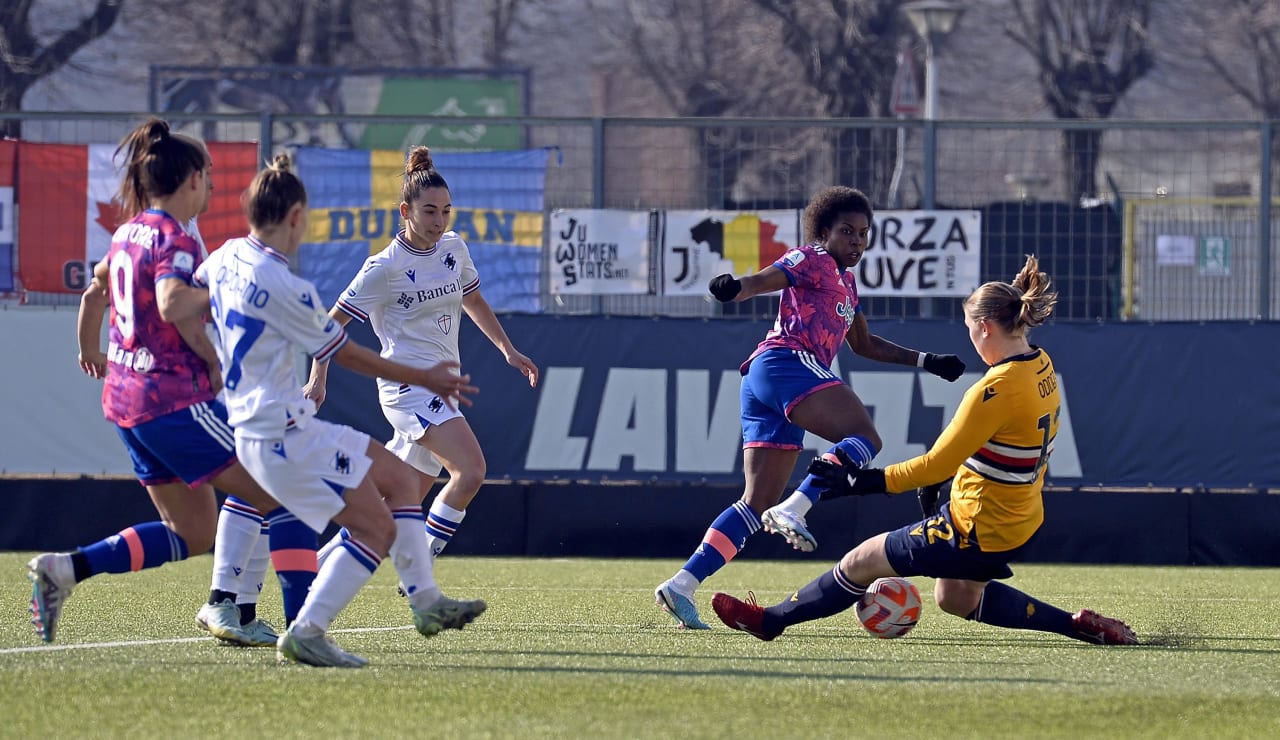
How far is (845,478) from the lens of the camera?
21.1 ft

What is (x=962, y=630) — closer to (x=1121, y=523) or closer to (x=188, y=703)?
(x=188, y=703)

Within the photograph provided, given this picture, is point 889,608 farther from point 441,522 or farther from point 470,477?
point 441,522

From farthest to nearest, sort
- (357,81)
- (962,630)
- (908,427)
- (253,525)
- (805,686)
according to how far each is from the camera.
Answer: (357,81) < (908,427) < (962,630) < (253,525) < (805,686)

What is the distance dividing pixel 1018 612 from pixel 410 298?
10.2 ft

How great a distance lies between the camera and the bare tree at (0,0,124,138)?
2209 cm

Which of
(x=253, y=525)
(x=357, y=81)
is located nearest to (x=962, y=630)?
(x=253, y=525)

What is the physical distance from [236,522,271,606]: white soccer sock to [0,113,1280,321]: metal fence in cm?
592

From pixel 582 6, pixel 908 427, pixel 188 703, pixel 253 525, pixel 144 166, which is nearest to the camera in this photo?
pixel 188 703

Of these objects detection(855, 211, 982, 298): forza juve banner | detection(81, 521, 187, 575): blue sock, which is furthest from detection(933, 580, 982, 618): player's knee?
detection(855, 211, 982, 298): forza juve banner

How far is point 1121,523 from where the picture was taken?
12.6 meters

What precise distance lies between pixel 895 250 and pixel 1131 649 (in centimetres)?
600

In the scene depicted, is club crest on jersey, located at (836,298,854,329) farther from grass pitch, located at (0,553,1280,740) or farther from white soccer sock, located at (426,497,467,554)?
white soccer sock, located at (426,497,467,554)

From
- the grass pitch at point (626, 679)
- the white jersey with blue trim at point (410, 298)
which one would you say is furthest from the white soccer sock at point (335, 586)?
the white jersey with blue trim at point (410, 298)

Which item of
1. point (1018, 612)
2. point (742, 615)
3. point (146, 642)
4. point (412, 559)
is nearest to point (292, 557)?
point (412, 559)
